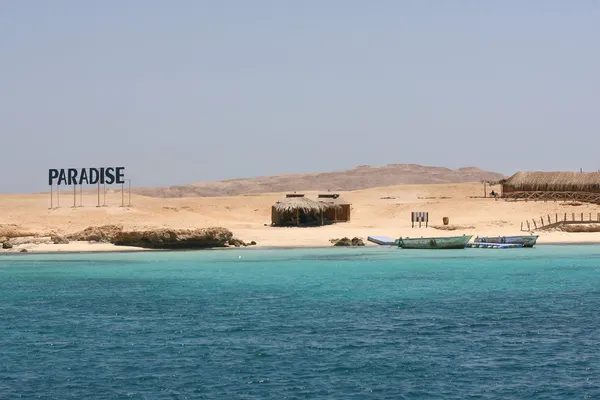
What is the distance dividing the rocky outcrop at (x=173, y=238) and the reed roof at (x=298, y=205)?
14.6 metres

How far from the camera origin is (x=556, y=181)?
9469 cm

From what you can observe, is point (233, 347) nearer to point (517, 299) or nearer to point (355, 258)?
point (517, 299)

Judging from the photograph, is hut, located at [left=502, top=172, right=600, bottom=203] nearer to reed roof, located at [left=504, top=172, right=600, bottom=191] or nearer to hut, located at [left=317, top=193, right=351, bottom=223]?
reed roof, located at [left=504, top=172, right=600, bottom=191]

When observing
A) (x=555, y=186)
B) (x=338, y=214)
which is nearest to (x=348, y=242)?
(x=338, y=214)

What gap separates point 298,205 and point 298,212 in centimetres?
126

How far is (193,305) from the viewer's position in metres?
34.9

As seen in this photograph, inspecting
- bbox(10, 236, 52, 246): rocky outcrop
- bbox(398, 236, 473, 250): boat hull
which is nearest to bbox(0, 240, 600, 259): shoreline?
bbox(10, 236, 52, 246): rocky outcrop

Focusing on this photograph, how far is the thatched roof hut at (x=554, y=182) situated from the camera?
93.1 metres

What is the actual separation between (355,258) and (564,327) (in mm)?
29605

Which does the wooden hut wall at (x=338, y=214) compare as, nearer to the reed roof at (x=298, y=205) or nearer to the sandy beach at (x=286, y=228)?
the sandy beach at (x=286, y=228)

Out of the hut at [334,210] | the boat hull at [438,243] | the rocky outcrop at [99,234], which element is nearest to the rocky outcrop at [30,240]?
the rocky outcrop at [99,234]

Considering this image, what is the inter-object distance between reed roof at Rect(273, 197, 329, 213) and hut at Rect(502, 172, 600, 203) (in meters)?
22.5

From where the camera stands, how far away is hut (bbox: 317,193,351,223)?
8669cm

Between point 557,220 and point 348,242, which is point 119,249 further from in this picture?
point 557,220
